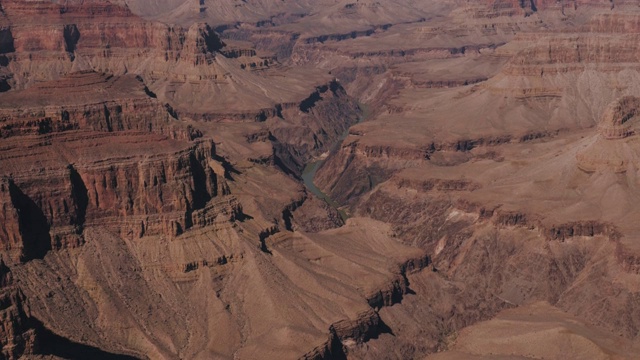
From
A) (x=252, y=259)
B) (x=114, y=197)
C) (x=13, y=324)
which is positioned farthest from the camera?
(x=252, y=259)

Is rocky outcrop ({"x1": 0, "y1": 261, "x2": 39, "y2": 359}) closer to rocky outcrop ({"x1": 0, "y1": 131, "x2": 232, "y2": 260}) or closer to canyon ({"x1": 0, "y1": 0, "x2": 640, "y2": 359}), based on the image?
canyon ({"x1": 0, "y1": 0, "x2": 640, "y2": 359})

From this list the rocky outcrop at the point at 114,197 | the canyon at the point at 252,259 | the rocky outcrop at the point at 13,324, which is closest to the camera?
the rocky outcrop at the point at 13,324

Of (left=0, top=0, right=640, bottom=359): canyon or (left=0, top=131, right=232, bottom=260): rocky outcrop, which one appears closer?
(left=0, top=0, right=640, bottom=359): canyon

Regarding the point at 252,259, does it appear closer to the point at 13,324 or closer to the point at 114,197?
the point at 114,197

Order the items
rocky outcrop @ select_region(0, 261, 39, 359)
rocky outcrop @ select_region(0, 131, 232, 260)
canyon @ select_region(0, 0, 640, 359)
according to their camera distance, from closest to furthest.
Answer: rocky outcrop @ select_region(0, 261, 39, 359), canyon @ select_region(0, 0, 640, 359), rocky outcrop @ select_region(0, 131, 232, 260)

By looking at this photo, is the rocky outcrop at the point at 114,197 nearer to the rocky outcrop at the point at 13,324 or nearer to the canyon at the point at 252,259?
the canyon at the point at 252,259

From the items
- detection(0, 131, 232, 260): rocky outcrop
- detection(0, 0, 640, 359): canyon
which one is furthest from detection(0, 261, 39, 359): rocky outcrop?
detection(0, 131, 232, 260): rocky outcrop

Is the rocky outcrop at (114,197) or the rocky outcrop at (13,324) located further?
the rocky outcrop at (114,197)

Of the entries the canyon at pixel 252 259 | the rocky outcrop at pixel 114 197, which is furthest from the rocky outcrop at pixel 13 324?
the rocky outcrop at pixel 114 197

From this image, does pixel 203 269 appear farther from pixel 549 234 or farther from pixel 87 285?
pixel 549 234

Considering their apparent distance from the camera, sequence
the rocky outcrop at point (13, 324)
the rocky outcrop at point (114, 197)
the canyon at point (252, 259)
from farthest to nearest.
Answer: the rocky outcrop at point (114, 197) < the canyon at point (252, 259) < the rocky outcrop at point (13, 324)

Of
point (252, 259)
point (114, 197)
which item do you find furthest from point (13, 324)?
point (252, 259)

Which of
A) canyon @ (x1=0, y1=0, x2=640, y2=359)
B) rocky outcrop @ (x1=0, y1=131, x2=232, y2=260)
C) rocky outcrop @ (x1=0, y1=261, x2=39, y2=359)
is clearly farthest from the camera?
rocky outcrop @ (x1=0, y1=131, x2=232, y2=260)
